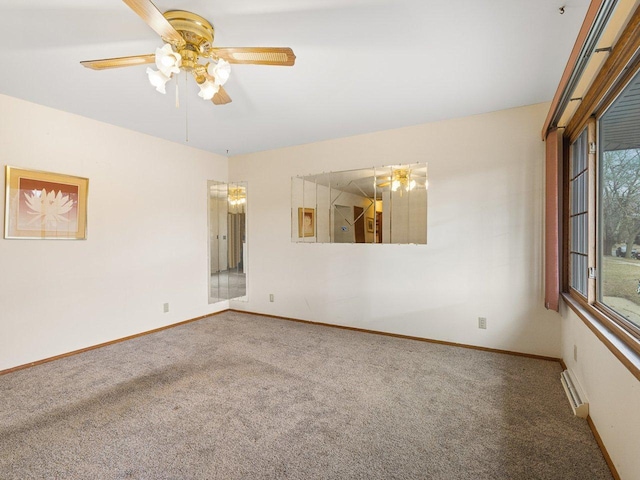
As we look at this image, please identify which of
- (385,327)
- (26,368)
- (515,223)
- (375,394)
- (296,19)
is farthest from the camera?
(385,327)

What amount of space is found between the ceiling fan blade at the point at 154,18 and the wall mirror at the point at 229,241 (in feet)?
10.8

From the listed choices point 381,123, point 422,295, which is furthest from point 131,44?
point 422,295

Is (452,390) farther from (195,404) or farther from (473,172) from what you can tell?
(473,172)

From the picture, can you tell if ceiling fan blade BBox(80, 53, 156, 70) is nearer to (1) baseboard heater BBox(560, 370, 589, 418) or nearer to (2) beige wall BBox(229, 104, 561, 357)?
(2) beige wall BBox(229, 104, 561, 357)

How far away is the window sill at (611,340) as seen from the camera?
4.55 feet

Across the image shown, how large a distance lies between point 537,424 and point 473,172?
237cm

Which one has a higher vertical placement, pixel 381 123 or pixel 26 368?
pixel 381 123

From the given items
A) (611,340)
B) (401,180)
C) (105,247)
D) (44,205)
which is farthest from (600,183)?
(44,205)

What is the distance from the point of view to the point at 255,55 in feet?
5.62

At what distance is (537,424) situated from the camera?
6.42 ft

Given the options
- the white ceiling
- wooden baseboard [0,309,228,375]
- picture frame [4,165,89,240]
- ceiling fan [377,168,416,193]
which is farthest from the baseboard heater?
picture frame [4,165,89,240]

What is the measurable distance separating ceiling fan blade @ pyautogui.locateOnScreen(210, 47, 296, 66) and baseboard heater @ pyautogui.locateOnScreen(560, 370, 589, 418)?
9.47ft

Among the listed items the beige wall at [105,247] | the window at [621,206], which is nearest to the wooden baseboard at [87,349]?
the beige wall at [105,247]

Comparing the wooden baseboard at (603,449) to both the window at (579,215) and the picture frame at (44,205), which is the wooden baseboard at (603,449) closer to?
the window at (579,215)
